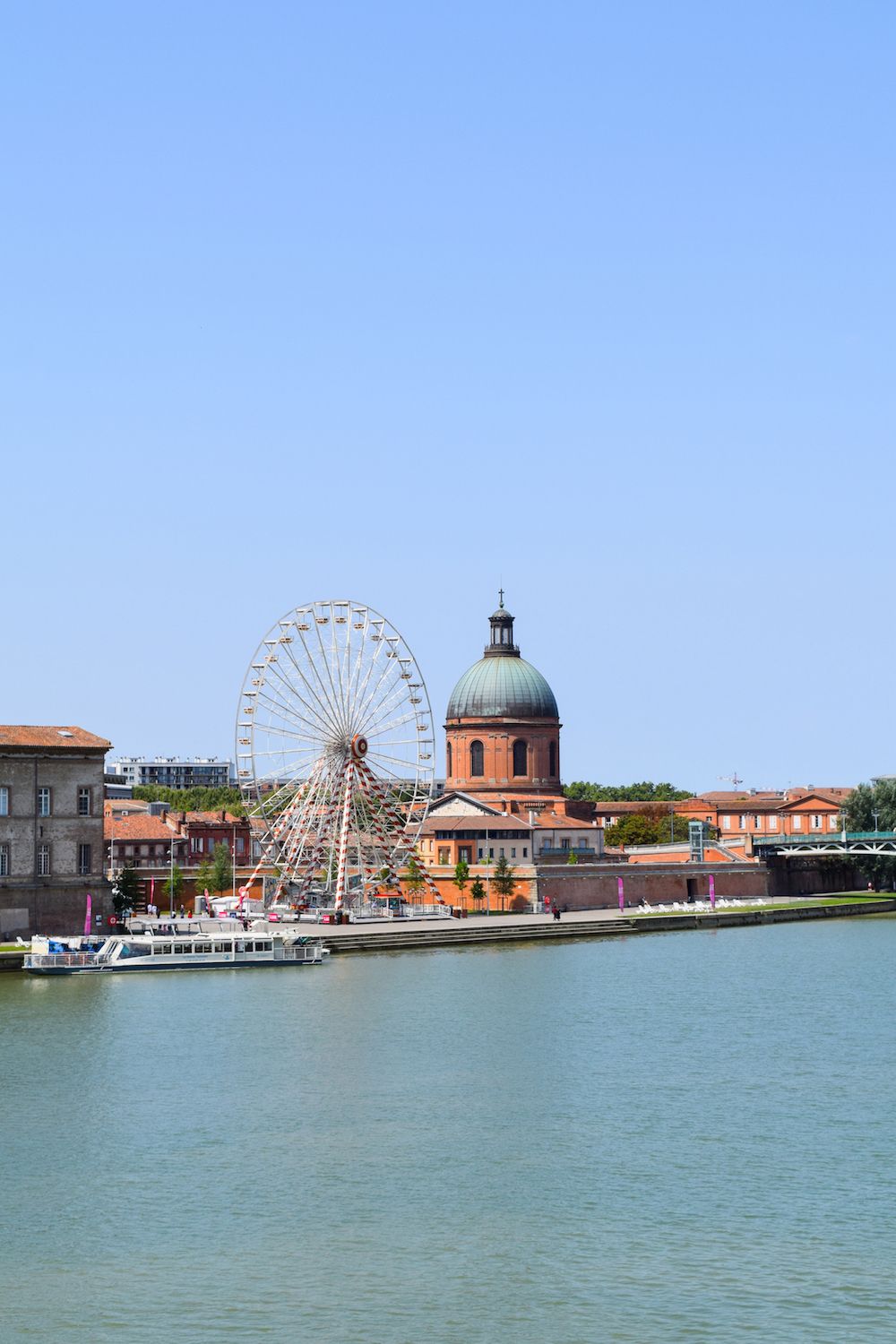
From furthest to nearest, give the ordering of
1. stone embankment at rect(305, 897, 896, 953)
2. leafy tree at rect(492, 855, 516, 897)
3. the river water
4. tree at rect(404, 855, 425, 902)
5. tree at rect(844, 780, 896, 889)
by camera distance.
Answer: tree at rect(844, 780, 896, 889)
leafy tree at rect(492, 855, 516, 897)
tree at rect(404, 855, 425, 902)
stone embankment at rect(305, 897, 896, 953)
the river water

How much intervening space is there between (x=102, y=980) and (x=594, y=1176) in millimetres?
43199

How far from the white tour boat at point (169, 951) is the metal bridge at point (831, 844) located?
61974mm

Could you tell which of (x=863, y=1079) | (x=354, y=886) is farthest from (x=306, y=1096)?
(x=354, y=886)

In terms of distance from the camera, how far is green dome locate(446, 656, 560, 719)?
543 feet

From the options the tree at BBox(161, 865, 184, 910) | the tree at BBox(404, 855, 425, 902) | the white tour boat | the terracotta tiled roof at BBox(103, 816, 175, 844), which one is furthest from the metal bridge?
the white tour boat

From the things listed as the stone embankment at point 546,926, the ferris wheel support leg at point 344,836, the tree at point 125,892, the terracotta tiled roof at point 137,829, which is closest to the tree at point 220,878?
the tree at point 125,892

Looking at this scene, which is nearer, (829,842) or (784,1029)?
(784,1029)

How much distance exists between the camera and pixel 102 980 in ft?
A: 268

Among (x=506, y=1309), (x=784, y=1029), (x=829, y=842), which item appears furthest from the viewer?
(x=829, y=842)

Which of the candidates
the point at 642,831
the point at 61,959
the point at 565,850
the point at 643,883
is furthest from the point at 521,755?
the point at 61,959

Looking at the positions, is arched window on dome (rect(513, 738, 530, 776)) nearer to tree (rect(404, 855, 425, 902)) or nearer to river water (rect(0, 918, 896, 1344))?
tree (rect(404, 855, 425, 902))

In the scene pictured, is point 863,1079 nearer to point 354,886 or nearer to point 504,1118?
point 504,1118

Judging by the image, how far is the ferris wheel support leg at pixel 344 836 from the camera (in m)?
112

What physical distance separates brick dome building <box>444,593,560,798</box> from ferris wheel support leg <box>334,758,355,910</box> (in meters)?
48.7
